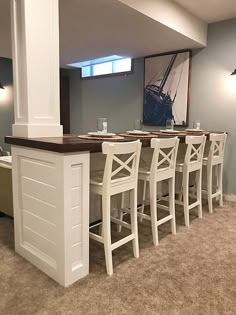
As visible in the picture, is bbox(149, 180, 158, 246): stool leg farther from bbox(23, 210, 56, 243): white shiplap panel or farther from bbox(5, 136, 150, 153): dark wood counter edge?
bbox(23, 210, 56, 243): white shiplap panel

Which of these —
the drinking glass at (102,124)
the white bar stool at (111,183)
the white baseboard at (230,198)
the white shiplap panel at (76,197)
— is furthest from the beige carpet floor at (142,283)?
the white baseboard at (230,198)

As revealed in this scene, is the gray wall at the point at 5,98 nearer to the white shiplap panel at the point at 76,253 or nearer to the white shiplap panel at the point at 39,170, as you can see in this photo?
the white shiplap panel at the point at 39,170

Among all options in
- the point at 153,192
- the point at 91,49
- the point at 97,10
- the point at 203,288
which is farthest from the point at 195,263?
the point at 91,49

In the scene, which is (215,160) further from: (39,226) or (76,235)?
(39,226)

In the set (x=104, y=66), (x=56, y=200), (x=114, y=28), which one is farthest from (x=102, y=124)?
(x=104, y=66)

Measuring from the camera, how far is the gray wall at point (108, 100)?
4.78m

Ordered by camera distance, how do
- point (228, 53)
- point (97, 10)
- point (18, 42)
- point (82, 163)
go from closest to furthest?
point (82, 163) < point (18, 42) < point (97, 10) < point (228, 53)

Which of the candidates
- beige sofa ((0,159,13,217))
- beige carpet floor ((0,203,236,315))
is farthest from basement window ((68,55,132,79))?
beige carpet floor ((0,203,236,315))

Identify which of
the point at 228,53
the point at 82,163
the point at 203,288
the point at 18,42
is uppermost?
the point at 228,53

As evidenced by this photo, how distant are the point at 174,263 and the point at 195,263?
0.56ft

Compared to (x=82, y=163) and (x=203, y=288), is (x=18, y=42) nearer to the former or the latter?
(x=82, y=163)

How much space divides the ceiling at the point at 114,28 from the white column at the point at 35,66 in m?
0.73

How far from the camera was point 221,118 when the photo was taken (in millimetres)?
3793

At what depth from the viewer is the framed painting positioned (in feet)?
13.3
